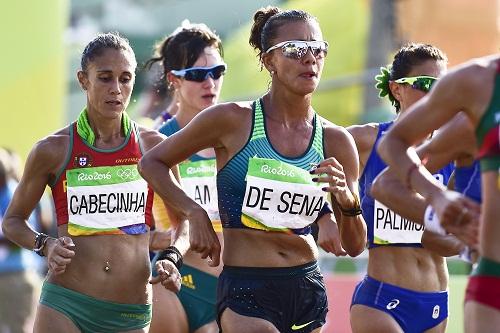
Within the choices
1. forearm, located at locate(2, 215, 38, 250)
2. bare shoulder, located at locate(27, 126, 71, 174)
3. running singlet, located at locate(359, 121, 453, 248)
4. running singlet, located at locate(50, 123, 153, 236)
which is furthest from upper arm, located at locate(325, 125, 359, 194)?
forearm, located at locate(2, 215, 38, 250)

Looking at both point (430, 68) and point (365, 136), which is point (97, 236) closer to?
point (365, 136)

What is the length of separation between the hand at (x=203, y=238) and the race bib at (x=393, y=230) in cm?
153

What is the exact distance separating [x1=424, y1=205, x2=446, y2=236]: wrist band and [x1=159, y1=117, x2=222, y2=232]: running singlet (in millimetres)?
3110

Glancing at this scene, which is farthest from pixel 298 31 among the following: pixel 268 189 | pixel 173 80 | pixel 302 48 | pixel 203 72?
pixel 173 80

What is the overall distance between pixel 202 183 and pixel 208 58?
3.48ft

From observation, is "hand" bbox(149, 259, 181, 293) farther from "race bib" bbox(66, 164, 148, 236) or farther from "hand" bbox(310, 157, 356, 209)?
"hand" bbox(310, 157, 356, 209)

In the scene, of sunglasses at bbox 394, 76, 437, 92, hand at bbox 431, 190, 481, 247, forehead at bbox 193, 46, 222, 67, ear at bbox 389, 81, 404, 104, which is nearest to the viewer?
hand at bbox 431, 190, 481, 247

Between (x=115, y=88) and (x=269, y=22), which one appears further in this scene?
(x=115, y=88)

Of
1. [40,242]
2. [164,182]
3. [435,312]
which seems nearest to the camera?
[164,182]

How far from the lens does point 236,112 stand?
6.52m

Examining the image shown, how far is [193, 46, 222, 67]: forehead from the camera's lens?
353 inches

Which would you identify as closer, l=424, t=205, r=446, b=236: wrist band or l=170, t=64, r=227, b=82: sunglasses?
l=424, t=205, r=446, b=236: wrist band

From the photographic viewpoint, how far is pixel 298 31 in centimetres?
666

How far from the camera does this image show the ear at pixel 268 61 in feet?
22.2
